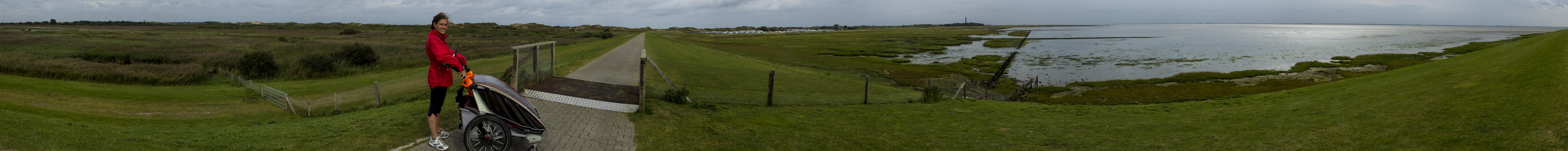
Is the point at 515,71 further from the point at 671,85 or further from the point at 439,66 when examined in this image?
the point at 439,66

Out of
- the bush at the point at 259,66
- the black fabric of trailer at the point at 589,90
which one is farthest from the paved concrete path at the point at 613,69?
the bush at the point at 259,66

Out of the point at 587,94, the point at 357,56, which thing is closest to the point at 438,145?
the point at 587,94

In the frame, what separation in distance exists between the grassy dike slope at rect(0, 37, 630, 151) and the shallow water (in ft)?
91.4

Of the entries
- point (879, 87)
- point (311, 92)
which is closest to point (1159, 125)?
point (879, 87)

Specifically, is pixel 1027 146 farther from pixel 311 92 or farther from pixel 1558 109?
pixel 311 92

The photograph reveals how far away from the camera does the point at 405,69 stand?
26.1 meters

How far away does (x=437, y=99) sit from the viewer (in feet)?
18.2

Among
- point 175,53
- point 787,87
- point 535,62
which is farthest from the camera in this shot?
point 175,53

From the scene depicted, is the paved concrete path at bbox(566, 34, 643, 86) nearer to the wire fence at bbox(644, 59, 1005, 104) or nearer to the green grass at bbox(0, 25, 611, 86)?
the wire fence at bbox(644, 59, 1005, 104)

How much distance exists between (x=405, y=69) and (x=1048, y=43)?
252ft

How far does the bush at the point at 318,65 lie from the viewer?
75.1ft

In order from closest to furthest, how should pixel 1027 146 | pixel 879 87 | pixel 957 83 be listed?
pixel 1027 146
pixel 879 87
pixel 957 83

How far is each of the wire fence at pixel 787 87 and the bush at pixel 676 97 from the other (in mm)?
198

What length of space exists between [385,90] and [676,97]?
5.57 meters
